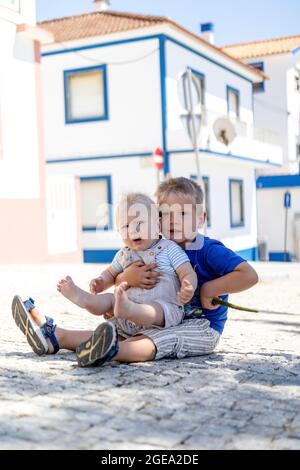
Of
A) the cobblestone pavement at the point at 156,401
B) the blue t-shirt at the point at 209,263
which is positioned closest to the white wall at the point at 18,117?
the cobblestone pavement at the point at 156,401

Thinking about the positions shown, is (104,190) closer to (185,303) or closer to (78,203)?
(78,203)

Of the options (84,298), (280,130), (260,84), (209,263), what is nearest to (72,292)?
(84,298)

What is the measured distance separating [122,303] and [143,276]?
14.3 inches

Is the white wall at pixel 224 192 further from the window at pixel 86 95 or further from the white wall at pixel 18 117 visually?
the white wall at pixel 18 117

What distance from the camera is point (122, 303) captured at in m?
3.60

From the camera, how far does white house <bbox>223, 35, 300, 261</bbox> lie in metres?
29.2

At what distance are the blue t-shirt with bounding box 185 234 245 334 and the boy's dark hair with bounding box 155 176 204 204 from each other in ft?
0.82

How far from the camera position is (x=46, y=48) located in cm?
2030

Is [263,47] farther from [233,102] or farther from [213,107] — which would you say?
[213,107]

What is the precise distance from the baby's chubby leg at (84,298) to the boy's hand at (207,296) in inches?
21.7

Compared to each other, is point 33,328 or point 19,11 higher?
point 19,11

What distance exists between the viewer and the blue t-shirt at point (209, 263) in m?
3.92

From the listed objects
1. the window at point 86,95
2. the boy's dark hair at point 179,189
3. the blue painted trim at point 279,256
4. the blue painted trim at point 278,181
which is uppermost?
the window at point 86,95

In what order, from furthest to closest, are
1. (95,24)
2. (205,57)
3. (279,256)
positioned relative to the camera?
(279,256), (205,57), (95,24)
